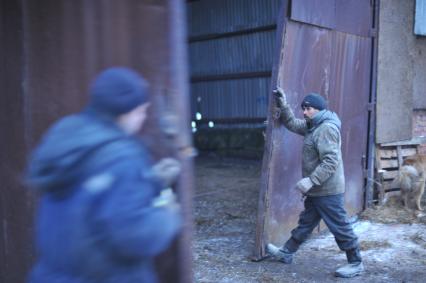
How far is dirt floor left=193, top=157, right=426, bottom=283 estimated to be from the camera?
549cm

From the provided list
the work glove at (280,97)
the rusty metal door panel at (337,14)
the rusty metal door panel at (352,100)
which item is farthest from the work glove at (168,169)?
the rusty metal door panel at (352,100)

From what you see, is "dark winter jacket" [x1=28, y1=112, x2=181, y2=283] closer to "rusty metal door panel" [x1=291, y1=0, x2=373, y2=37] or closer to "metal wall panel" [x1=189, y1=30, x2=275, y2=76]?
"rusty metal door panel" [x1=291, y1=0, x2=373, y2=37]

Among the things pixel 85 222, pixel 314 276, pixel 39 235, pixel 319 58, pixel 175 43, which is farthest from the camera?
pixel 319 58

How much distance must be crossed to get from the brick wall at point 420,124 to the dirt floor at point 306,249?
1309 mm

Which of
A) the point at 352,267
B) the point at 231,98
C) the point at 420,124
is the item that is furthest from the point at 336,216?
the point at 231,98

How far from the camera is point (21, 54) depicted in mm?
3721

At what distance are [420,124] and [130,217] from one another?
7.66 m

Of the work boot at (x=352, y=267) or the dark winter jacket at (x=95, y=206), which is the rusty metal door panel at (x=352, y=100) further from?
the dark winter jacket at (x=95, y=206)

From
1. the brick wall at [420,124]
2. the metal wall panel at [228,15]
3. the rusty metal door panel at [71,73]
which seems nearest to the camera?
the rusty metal door panel at [71,73]

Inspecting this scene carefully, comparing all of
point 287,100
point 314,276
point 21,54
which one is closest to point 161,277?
point 21,54

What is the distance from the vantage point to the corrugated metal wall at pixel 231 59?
13.4 m

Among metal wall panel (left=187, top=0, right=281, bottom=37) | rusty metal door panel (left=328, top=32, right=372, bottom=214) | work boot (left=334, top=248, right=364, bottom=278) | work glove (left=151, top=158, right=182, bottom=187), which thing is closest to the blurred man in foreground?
work glove (left=151, top=158, right=182, bottom=187)

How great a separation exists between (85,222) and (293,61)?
13.7ft

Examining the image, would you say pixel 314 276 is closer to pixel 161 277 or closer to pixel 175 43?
pixel 161 277
